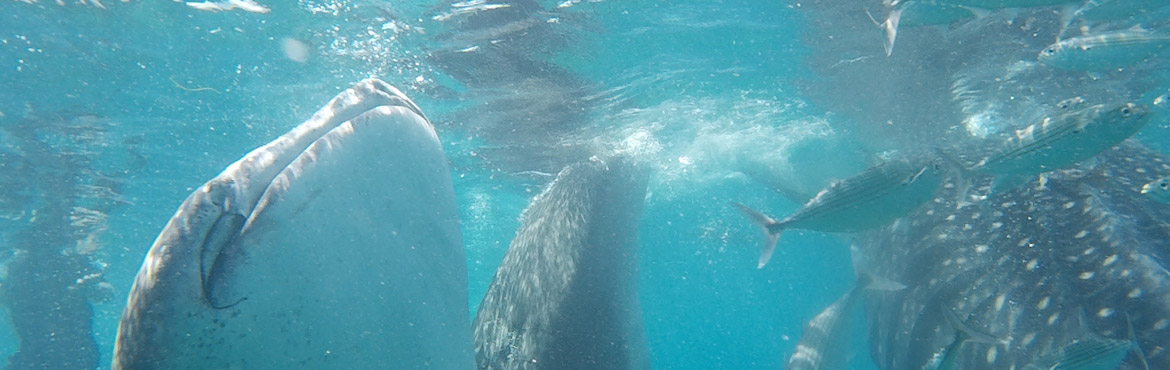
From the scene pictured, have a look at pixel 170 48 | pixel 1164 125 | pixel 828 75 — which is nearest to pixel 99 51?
pixel 170 48

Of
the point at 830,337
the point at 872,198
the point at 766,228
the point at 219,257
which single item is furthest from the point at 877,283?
the point at 219,257

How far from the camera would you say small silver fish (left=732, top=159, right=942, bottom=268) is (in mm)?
4516

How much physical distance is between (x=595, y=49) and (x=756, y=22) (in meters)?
3.02

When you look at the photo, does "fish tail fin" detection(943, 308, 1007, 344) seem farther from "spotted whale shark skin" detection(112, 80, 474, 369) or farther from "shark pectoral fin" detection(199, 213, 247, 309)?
"shark pectoral fin" detection(199, 213, 247, 309)

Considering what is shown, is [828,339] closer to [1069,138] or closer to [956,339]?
[956,339]

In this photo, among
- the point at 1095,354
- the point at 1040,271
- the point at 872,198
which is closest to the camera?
the point at 1095,354

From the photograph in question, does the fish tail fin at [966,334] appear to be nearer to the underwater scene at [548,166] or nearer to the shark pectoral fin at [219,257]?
the underwater scene at [548,166]

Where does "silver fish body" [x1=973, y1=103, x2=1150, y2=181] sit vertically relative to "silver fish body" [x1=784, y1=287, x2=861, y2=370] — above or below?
above

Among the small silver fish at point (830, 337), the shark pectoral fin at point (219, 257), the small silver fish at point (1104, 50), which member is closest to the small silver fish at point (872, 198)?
the small silver fish at point (830, 337)

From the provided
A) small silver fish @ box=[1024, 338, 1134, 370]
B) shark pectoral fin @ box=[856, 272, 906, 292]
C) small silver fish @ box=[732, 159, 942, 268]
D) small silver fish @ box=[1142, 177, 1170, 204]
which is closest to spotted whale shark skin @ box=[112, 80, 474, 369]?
small silver fish @ box=[732, 159, 942, 268]

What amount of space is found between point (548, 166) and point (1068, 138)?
44.4ft

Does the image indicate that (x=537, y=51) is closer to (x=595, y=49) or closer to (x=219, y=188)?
(x=595, y=49)

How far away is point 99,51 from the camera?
862cm

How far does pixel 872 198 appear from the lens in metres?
4.69
